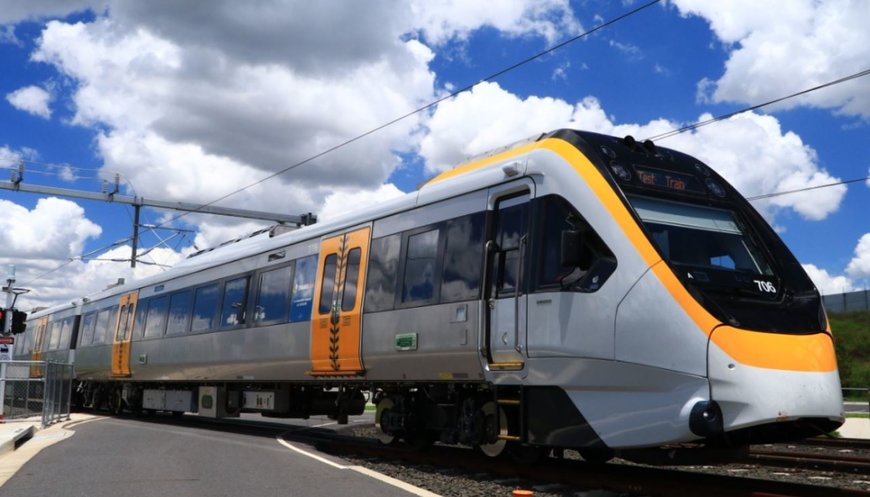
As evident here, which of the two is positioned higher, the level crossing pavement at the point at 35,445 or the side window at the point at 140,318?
the side window at the point at 140,318

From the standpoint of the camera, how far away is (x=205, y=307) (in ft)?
55.0

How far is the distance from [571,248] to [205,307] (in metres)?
10.7

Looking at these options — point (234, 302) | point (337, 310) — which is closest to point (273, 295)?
point (234, 302)

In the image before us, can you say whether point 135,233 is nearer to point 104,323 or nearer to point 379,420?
point 104,323

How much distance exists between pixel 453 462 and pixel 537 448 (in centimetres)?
134

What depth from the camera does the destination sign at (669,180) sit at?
863 centimetres

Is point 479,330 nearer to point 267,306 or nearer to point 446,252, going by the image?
point 446,252

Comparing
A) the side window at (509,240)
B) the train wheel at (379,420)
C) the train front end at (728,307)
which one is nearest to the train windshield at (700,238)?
the train front end at (728,307)

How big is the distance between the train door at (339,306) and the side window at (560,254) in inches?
144

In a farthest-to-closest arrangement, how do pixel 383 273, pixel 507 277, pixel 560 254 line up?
pixel 383 273 < pixel 507 277 < pixel 560 254

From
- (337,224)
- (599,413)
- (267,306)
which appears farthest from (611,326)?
(267,306)

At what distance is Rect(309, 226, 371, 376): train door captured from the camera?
1149 centimetres

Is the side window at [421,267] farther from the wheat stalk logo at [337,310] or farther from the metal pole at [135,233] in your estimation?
the metal pole at [135,233]

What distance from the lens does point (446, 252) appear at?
9.97 m
